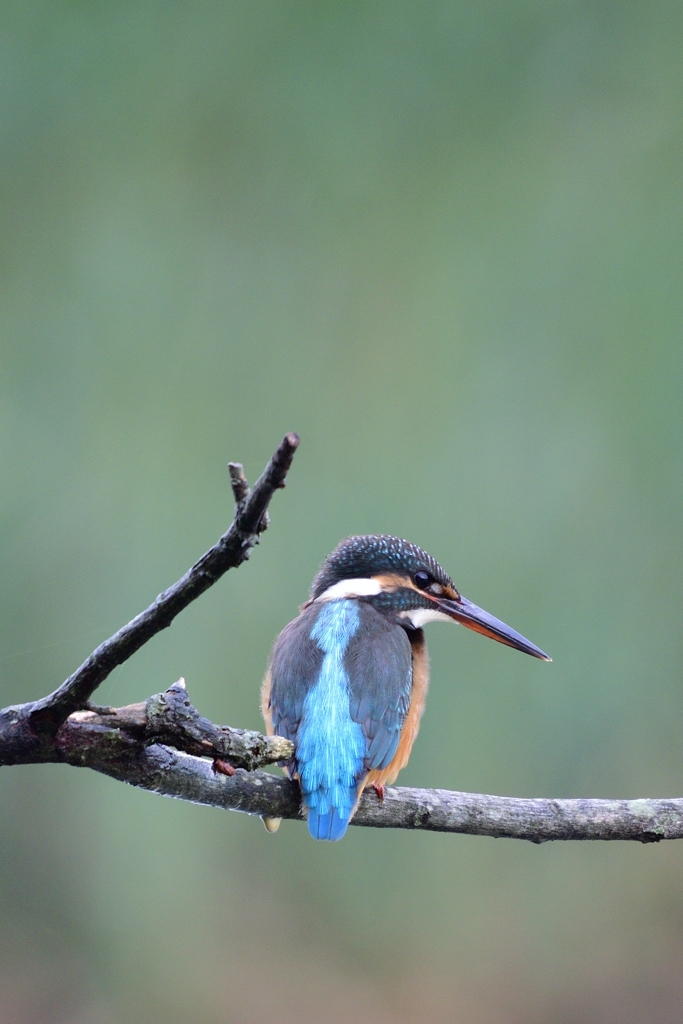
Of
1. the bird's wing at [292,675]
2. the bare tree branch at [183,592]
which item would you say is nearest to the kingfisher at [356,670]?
the bird's wing at [292,675]

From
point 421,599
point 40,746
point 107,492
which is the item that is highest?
point 107,492

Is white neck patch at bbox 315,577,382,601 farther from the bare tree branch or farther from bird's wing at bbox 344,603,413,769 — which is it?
the bare tree branch

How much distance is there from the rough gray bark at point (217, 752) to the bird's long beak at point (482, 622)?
1.24ft

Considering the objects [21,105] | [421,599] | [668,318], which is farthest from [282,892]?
[21,105]

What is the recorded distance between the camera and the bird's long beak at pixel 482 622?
1580 millimetres

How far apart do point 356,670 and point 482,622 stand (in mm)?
306

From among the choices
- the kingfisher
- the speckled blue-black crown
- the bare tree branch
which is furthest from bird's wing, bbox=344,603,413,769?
the bare tree branch

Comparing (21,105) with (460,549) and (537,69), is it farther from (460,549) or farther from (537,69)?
(460,549)

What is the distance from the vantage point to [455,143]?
12.1ft

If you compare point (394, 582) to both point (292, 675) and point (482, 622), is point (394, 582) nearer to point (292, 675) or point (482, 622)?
point (482, 622)

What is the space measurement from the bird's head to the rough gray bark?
375 millimetres

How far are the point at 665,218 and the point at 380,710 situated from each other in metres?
2.79

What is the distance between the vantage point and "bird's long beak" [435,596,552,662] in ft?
5.18

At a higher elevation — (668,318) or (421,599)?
(668,318)
